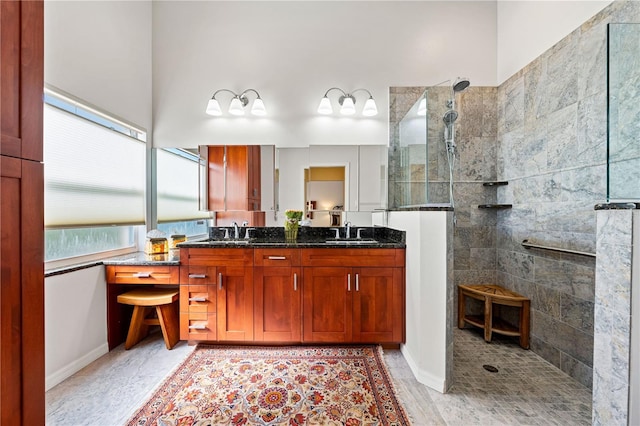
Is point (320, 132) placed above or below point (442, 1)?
below

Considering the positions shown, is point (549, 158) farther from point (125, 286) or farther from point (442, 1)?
point (125, 286)

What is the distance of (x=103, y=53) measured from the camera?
7.22 feet

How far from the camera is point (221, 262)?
2.29 metres

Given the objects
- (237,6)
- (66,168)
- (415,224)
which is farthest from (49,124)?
(415,224)

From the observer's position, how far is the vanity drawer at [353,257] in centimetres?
226

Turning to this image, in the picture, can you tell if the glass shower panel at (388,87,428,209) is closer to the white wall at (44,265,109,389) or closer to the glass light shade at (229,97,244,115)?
the glass light shade at (229,97,244,115)

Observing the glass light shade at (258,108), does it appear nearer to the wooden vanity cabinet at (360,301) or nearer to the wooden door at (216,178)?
the wooden door at (216,178)

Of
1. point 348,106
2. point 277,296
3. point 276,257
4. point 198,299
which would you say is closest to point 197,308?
point 198,299

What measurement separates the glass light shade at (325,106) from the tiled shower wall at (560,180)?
69.0 inches

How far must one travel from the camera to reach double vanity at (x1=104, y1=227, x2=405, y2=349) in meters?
2.26

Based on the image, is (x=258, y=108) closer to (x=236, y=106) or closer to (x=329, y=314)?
(x=236, y=106)

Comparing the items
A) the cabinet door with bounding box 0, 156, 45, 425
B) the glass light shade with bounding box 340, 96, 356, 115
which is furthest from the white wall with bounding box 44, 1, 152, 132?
the glass light shade with bounding box 340, 96, 356, 115

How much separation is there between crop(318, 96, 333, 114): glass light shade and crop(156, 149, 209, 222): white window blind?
1.43m

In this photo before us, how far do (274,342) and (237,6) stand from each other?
3329 millimetres
